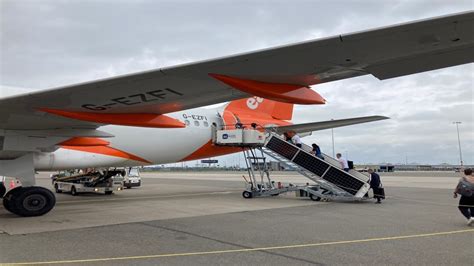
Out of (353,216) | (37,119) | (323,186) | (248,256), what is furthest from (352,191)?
(37,119)

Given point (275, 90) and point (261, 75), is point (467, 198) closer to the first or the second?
point (275, 90)

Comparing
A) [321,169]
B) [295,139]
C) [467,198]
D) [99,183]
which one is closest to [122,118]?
[467,198]

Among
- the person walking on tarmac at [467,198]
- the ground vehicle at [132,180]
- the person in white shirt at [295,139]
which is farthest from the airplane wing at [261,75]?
the ground vehicle at [132,180]

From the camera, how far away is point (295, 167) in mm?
17781

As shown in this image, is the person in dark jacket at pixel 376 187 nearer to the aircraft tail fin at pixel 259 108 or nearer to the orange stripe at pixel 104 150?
the aircraft tail fin at pixel 259 108

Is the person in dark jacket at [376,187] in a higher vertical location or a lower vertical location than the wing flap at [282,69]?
lower

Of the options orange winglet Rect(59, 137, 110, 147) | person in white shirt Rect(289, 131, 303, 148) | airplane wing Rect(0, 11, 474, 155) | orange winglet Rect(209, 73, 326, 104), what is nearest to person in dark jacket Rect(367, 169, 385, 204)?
person in white shirt Rect(289, 131, 303, 148)

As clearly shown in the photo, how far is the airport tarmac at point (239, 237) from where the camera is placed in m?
6.57

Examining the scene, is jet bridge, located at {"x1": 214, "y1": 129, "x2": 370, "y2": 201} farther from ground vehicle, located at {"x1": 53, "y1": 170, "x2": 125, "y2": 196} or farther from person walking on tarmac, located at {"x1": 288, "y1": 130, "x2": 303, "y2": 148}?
ground vehicle, located at {"x1": 53, "y1": 170, "x2": 125, "y2": 196}

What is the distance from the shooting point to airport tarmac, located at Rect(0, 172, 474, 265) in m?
6.57

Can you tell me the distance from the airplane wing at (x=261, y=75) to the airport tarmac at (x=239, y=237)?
2688 mm

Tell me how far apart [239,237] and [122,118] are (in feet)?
13.8

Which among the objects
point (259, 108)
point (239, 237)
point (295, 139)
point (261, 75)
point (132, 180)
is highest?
point (259, 108)

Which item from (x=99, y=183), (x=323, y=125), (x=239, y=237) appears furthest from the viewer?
(x=99, y=183)
